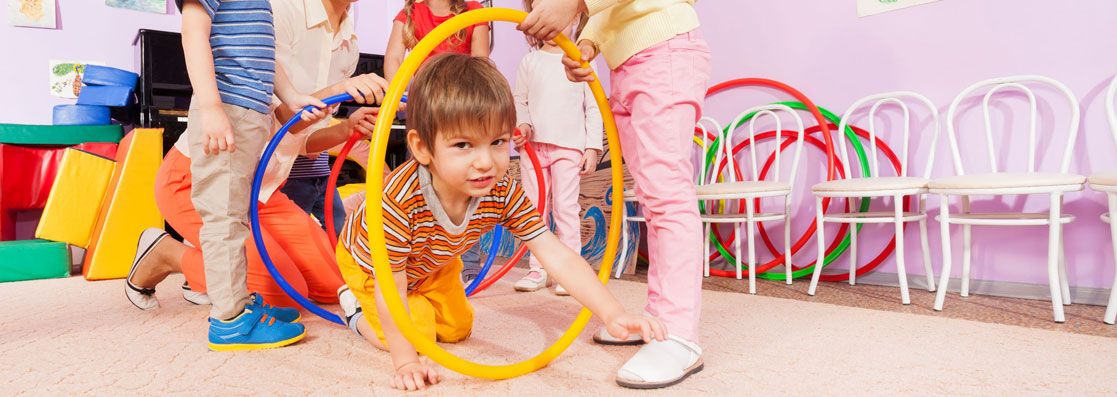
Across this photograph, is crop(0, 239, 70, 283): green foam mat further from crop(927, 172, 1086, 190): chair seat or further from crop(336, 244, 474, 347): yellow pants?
crop(927, 172, 1086, 190): chair seat

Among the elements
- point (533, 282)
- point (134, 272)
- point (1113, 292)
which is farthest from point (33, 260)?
point (1113, 292)

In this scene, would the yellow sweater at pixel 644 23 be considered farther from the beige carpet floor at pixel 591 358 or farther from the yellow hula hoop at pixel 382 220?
the beige carpet floor at pixel 591 358

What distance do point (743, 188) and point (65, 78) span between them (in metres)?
3.71

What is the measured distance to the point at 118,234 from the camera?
2.95 metres

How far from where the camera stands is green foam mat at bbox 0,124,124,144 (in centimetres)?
324

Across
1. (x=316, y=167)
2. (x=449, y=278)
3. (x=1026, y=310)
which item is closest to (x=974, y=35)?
(x=1026, y=310)

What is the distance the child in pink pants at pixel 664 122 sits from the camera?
1.28 meters

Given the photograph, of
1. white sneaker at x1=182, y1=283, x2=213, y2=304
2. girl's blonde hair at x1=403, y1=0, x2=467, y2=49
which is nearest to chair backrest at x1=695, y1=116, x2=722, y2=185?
girl's blonde hair at x1=403, y1=0, x2=467, y2=49

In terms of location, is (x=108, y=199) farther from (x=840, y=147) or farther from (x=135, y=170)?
(x=840, y=147)

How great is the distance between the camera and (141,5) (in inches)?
147

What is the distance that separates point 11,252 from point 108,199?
0.43 m

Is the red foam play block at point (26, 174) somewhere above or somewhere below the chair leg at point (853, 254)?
above

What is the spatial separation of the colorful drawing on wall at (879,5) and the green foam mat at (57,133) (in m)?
3.64

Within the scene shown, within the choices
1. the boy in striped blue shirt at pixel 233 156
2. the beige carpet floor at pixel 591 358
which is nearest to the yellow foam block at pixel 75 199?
the beige carpet floor at pixel 591 358
